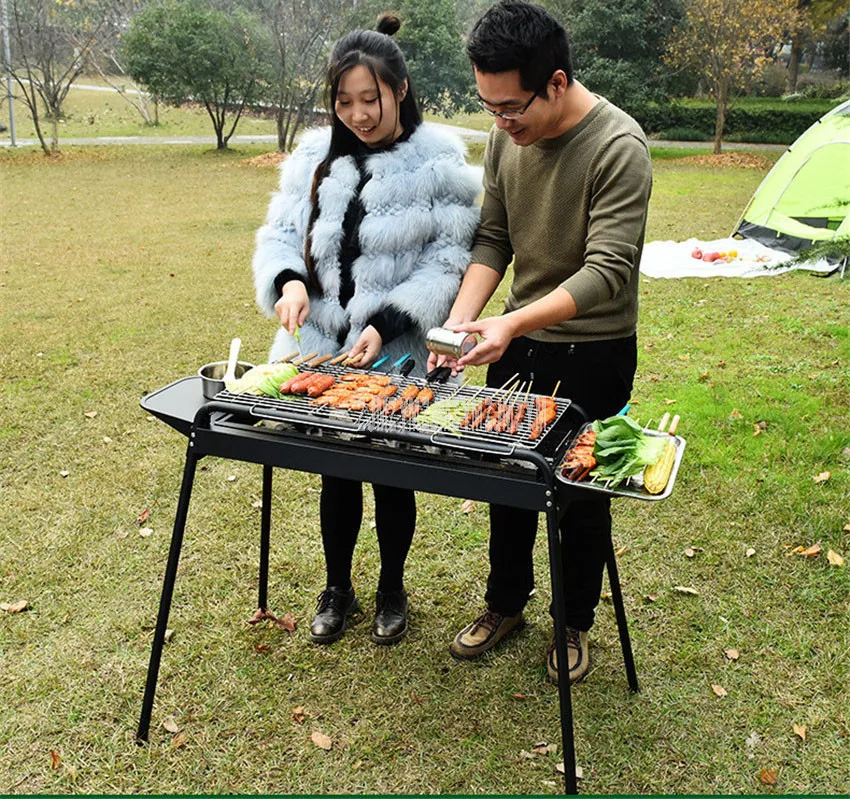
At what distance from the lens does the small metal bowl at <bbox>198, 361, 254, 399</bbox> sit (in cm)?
270

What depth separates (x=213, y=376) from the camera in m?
2.83

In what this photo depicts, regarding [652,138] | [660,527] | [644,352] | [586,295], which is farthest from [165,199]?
[652,138]

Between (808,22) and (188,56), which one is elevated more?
(808,22)

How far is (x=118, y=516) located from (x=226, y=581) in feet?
2.93

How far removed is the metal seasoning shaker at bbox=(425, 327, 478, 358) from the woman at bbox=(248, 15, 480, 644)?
53 centimetres

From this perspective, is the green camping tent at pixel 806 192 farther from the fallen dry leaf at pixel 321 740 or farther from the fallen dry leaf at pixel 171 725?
the fallen dry leaf at pixel 171 725

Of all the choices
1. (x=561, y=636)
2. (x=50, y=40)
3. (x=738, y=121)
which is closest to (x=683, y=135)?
(x=738, y=121)

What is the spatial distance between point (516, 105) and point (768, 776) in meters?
2.20

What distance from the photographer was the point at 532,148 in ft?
8.38

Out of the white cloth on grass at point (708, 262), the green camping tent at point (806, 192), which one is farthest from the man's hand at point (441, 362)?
the green camping tent at point (806, 192)

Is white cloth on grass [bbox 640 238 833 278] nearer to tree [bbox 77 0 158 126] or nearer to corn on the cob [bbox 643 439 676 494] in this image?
corn on the cob [bbox 643 439 676 494]

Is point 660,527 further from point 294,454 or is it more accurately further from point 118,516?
point 118,516

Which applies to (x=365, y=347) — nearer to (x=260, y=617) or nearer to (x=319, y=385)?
(x=319, y=385)

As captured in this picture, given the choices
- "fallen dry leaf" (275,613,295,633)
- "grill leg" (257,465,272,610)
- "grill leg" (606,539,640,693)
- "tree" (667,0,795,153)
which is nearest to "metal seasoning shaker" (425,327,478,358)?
"grill leg" (606,539,640,693)
